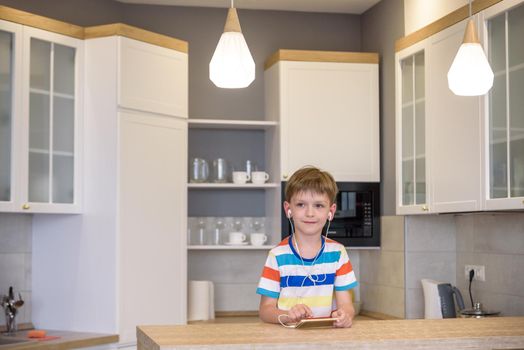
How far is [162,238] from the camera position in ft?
14.6

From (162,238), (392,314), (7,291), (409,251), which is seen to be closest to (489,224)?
(409,251)

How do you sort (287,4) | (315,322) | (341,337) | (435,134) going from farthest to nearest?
(287,4), (435,134), (315,322), (341,337)

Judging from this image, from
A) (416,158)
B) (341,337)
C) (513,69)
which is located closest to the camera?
(341,337)

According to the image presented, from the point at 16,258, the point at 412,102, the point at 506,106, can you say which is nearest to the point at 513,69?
the point at 506,106

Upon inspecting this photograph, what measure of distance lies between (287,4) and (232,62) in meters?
2.68

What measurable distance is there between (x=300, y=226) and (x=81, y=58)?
7.38ft

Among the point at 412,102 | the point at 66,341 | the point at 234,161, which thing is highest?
the point at 412,102

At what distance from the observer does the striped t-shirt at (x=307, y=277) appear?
2.49 metres

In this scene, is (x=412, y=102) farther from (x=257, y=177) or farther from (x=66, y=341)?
(x=66, y=341)

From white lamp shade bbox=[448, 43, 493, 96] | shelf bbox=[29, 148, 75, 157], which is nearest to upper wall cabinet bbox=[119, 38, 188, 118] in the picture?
shelf bbox=[29, 148, 75, 157]

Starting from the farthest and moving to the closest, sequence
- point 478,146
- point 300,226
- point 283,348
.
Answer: point 478,146, point 300,226, point 283,348

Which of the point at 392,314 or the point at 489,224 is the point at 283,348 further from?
the point at 392,314

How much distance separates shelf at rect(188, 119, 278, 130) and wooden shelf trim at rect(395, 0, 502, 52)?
89 cm

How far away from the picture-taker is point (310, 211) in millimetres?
2451
